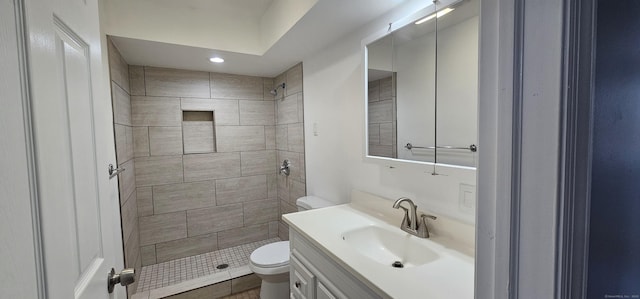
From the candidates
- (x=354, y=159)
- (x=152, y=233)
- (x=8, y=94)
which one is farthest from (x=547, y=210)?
(x=152, y=233)

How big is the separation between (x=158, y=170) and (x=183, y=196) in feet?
1.17

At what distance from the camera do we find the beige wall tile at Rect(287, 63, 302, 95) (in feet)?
8.52

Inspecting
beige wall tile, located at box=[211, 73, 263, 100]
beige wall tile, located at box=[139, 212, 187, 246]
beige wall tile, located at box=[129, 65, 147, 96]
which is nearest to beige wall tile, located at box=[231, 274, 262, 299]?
beige wall tile, located at box=[139, 212, 187, 246]

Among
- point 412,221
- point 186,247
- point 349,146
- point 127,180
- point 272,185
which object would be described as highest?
point 349,146

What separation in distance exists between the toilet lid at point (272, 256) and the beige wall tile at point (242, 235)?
0.90 meters

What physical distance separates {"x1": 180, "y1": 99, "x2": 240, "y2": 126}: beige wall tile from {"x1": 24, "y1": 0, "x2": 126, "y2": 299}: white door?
1.96 meters

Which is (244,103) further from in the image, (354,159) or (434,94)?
(434,94)

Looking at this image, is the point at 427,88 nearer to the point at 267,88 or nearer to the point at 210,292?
the point at 267,88

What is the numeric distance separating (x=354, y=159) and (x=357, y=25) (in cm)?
87

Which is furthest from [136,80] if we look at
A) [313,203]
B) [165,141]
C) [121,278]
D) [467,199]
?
[467,199]

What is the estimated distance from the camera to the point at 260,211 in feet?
10.3

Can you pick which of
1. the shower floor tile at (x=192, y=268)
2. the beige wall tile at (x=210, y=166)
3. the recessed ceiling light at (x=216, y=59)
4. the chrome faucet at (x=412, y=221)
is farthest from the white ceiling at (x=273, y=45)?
the shower floor tile at (x=192, y=268)

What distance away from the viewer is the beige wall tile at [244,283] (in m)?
2.44

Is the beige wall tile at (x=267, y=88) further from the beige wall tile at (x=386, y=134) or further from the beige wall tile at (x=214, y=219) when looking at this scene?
the beige wall tile at (x=386, y=134)
